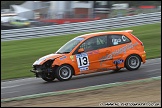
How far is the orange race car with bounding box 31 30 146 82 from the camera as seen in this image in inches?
497

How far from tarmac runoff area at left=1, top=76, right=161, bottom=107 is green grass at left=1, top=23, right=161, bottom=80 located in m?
6.51

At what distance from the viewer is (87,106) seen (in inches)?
281

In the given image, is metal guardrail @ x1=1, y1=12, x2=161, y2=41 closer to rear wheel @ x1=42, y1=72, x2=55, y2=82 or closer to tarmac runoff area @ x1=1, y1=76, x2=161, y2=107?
rear wheel @ x1=42, y1=72, x2=55, y2=82

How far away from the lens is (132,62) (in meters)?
13.5

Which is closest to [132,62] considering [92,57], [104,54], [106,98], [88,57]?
[104,54]

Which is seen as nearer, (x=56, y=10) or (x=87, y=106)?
(x=87, y=106)

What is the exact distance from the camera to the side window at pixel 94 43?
510 inches

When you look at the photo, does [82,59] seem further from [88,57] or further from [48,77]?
[48,77]

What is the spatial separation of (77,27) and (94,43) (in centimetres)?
1628

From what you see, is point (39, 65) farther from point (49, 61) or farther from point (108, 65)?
point (108, 65)

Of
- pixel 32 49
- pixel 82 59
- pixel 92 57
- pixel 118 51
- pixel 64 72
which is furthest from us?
pixel 32 49

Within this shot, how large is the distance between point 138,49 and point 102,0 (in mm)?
32061

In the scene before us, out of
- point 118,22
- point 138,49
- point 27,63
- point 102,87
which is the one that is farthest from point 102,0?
point 102,87

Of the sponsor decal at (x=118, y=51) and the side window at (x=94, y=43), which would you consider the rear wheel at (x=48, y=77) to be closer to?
the side window at (x=94, y=43)
